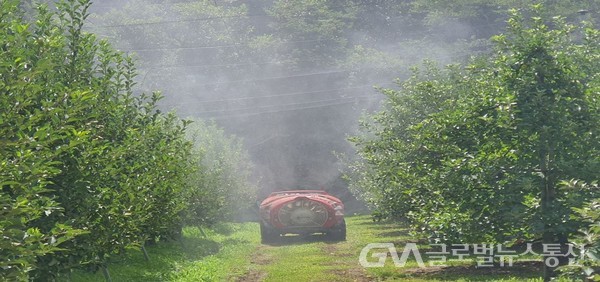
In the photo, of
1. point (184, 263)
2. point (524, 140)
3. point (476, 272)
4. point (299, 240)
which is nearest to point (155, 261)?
point (184, 263)

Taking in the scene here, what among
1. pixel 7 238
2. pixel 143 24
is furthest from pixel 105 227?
pixel 143 24

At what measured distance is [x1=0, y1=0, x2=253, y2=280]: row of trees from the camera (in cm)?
774

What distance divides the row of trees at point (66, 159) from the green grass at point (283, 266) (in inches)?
59.4

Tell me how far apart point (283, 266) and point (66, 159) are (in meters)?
9.66

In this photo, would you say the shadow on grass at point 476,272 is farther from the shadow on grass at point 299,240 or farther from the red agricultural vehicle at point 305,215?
the shadow on grass at point 299,240

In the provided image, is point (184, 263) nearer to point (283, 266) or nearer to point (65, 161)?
point (283, 266)

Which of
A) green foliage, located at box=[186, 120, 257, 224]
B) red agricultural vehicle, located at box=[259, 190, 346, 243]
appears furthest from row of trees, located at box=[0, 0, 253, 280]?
green foliage, located at box=[186, 120, 257, 224]

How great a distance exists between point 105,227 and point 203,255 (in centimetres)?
1376

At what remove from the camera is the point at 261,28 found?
74.8m

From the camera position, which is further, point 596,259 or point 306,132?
point 306,132

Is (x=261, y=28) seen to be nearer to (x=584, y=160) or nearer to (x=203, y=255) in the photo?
(x=203, y=255)

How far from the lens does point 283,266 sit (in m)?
19.9

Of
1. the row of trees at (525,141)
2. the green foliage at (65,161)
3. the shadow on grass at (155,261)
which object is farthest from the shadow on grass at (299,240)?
the row of trees at (525,141)

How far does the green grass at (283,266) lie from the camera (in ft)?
54.3
